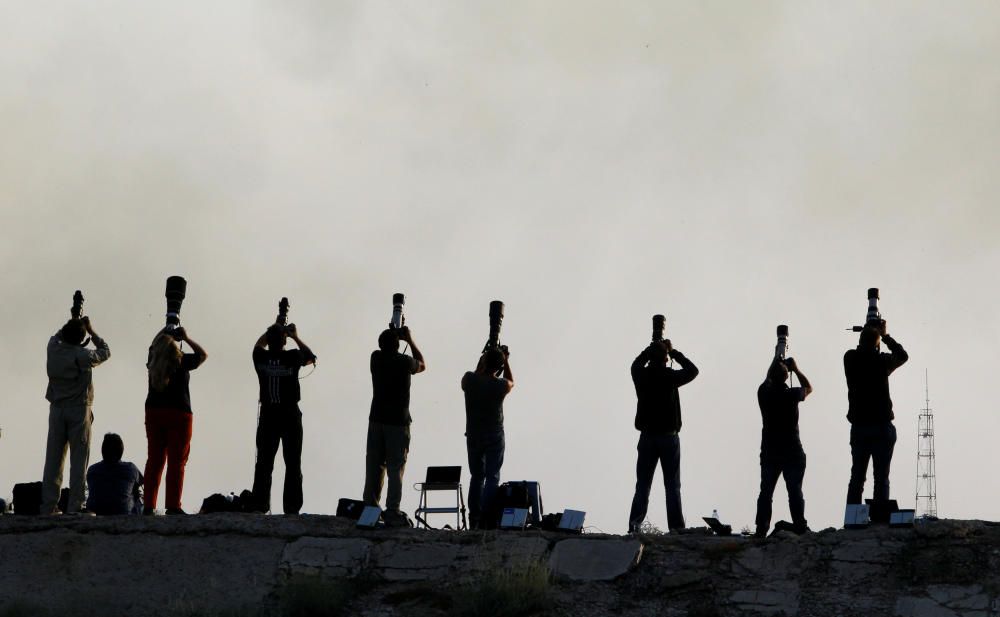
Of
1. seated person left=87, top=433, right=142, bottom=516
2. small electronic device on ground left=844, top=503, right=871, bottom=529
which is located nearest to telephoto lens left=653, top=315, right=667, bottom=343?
small electronic device on ground left=844, top=503, right=871, bottom=529

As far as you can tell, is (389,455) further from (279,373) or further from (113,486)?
(113,486)

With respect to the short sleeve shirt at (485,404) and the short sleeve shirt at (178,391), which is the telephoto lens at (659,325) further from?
the short sleeve shirt at (178,391)

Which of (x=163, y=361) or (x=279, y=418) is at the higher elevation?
(x=163, y=361)

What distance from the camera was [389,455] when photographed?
67.3ft

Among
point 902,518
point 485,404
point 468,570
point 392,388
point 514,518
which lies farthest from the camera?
point 485,404

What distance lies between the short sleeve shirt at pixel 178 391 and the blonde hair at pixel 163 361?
63 mm

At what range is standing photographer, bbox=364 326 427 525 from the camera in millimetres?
20516

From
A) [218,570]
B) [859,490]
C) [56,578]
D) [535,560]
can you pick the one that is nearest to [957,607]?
[859,490]

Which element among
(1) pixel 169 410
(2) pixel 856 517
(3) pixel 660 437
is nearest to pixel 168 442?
(1) pixel 169 410

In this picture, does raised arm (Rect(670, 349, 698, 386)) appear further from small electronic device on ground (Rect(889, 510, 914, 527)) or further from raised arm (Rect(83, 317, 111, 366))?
raised arm (Rect(83, 317, 111, 366))

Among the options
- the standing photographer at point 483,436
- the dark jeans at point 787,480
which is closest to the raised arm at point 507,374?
the standing photographer at point 483,436

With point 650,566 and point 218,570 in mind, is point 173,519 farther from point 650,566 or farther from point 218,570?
point 650,566

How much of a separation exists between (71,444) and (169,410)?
1.08 meters

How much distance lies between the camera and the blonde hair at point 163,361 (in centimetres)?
2042
